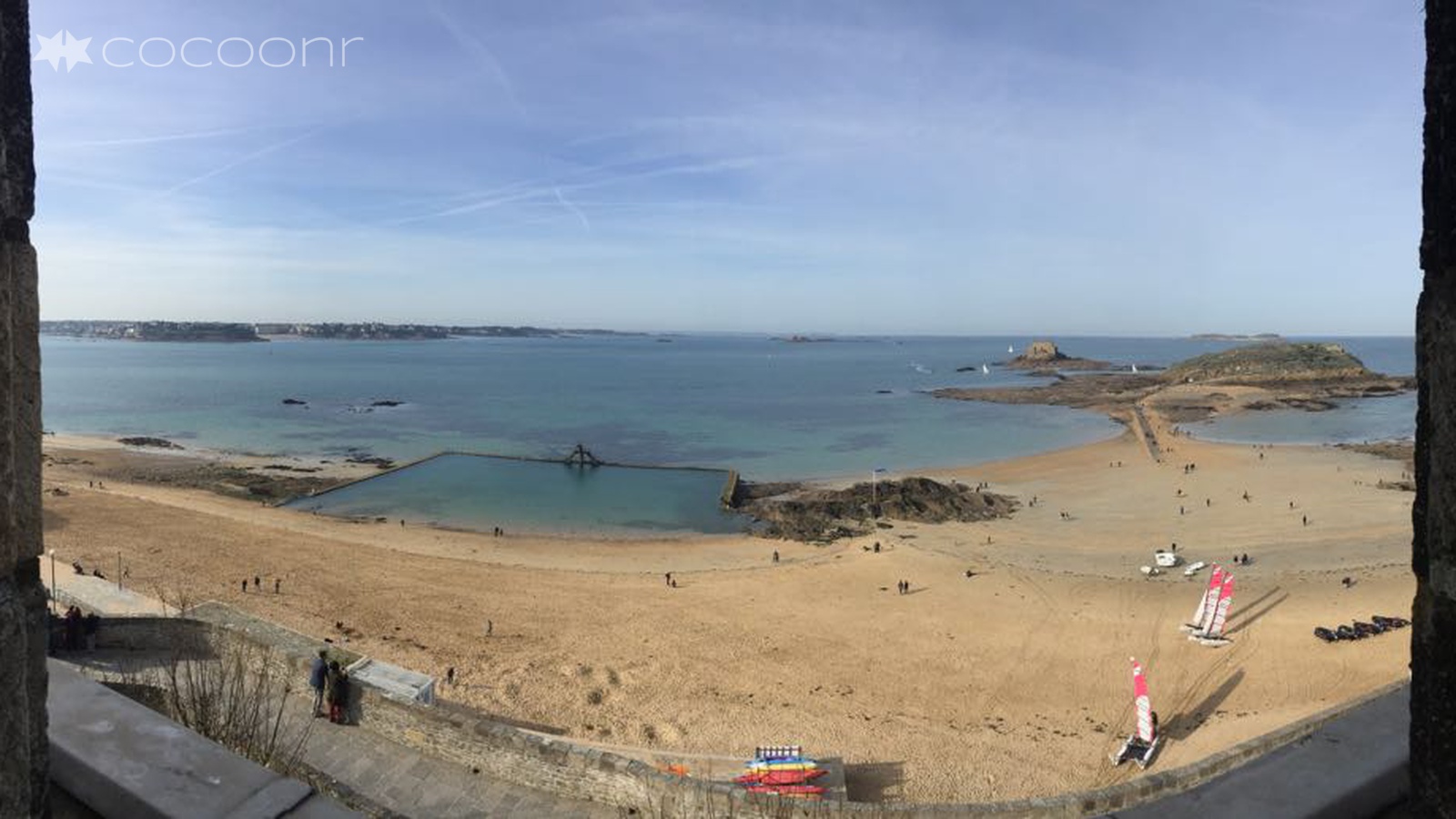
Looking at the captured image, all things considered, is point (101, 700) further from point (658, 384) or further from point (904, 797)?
point (658, 384)

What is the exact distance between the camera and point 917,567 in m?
23.3

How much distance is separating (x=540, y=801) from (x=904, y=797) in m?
5.38

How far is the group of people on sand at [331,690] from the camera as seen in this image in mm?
9570

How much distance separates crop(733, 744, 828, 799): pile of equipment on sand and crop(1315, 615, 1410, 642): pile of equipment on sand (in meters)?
12.2

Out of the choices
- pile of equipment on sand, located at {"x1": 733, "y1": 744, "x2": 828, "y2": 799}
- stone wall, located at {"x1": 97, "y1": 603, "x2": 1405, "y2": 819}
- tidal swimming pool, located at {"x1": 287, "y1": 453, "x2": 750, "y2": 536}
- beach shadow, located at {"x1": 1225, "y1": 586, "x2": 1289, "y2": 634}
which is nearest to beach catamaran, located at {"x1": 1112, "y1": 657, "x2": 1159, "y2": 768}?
stone wall, located at {"x1": 97, "y1": 603, "x2": 1405, "y2": 819}

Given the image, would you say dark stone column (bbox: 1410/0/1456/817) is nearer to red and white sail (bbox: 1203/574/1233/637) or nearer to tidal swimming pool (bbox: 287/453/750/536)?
red and white sail (bbox: 1203/574/1233/637)

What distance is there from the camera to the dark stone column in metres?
1.63

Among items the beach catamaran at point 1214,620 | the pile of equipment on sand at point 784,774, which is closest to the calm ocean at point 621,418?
the beach catamaran at point 1214,620

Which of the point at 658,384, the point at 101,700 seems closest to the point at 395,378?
the point at 658,384

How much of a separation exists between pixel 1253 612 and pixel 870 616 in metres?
8.82

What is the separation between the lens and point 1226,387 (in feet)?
260

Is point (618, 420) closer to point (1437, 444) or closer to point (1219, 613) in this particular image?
point (1219, 613)

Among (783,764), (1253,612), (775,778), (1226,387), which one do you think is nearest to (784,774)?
(775,778)

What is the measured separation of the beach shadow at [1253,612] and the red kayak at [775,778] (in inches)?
485
